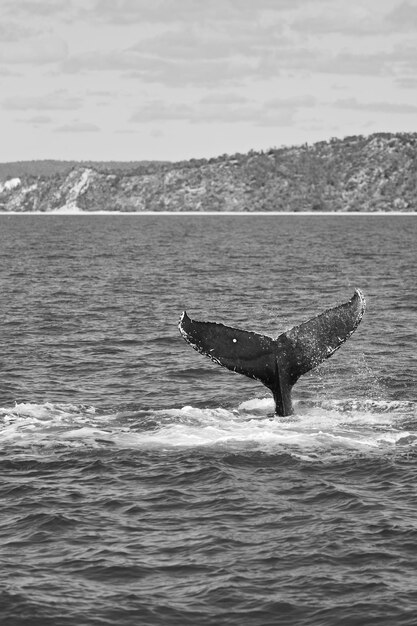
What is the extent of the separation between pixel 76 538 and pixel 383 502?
507cm

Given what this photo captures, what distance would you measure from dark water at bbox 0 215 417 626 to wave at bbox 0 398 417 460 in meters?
0.06

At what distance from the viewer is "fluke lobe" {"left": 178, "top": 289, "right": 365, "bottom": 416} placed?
21750 mm

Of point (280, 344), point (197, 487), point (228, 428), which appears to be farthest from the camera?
point (228, 428)

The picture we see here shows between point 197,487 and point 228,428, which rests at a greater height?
point 228,428

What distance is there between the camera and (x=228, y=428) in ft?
78.2

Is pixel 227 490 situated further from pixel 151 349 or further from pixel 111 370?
pixel 151 349

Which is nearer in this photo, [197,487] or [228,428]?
[197,487]

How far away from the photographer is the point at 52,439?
23062 millimetres

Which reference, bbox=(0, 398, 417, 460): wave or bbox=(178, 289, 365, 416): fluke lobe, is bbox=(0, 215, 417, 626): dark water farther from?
bbox=(178, 289, 365, 416): fluke lobe

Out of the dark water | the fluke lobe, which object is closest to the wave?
the dark water

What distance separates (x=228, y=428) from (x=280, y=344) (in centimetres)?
255

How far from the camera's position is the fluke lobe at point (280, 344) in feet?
71.4

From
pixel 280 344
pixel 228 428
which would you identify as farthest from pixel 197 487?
pixel 228 428

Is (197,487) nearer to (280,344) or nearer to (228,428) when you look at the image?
(280,344)
